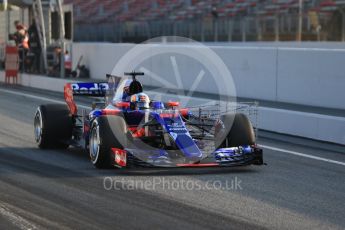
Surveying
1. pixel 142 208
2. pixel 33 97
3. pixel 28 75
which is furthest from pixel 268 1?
pixel 142 208

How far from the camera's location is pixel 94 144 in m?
10.3

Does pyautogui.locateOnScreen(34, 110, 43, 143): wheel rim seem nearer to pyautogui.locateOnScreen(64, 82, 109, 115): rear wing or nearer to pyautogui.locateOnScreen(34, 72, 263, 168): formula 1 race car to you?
pyautogui.locateOnScreen(64, 82, 109, 115): rear wing

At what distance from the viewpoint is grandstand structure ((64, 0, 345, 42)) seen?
29.5m

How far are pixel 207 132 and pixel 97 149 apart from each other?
1.50m

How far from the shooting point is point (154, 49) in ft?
75.2

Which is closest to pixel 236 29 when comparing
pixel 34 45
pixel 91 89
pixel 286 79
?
pixel 34 45

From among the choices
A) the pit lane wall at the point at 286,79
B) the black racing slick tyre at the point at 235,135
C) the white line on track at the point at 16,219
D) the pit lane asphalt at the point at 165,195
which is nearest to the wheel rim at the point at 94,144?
the pit lane asphalt at the point at 165,195

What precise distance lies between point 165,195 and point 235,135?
6.94ft

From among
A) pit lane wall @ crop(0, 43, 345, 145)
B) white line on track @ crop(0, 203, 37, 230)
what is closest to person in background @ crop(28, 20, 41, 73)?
pit lane wall @ crop(0, 43, 345, 145)

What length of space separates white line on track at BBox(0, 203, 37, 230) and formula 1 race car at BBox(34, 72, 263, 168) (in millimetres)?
2290

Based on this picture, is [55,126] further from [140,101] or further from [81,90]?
[140,101]

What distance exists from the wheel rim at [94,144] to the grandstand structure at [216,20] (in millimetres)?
18697

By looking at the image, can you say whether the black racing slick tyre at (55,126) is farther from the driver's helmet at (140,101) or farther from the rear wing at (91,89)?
the driver's helmet at (140,101)

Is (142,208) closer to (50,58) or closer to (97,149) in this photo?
(97,149)
